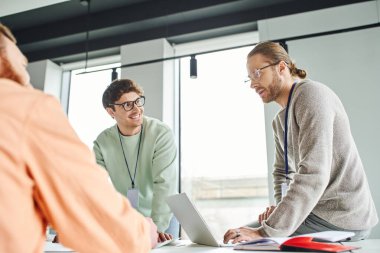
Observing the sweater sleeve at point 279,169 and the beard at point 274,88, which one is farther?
the sweater sleeve at point 279,169

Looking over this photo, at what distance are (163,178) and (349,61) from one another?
2307 mm

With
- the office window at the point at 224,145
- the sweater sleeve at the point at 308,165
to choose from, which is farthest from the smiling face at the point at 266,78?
the office window at the point at 224,145

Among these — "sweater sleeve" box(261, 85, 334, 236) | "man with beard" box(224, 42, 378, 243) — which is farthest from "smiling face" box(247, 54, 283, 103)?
"sweater sleeve" box(261, 85, 334, 236)

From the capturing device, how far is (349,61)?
11.4 feet

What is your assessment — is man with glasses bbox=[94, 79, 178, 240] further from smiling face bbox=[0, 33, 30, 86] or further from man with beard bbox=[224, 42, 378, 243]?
smiling face bbox=[0, 33, 30, 86]

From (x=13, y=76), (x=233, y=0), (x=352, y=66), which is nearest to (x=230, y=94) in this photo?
(x=233, y=0)

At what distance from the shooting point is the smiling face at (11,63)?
0.69 m

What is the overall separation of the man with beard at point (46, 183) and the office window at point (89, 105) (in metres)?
4.02

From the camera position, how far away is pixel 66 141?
64 centimetres

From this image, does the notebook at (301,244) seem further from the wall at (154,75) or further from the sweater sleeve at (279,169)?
the wall at (154,75)

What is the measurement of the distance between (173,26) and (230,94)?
106 cm

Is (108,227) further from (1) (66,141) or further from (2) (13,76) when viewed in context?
(2) (13,76)

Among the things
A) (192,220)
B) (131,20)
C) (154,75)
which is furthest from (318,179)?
(131,20)

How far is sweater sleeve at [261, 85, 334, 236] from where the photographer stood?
145 cm
